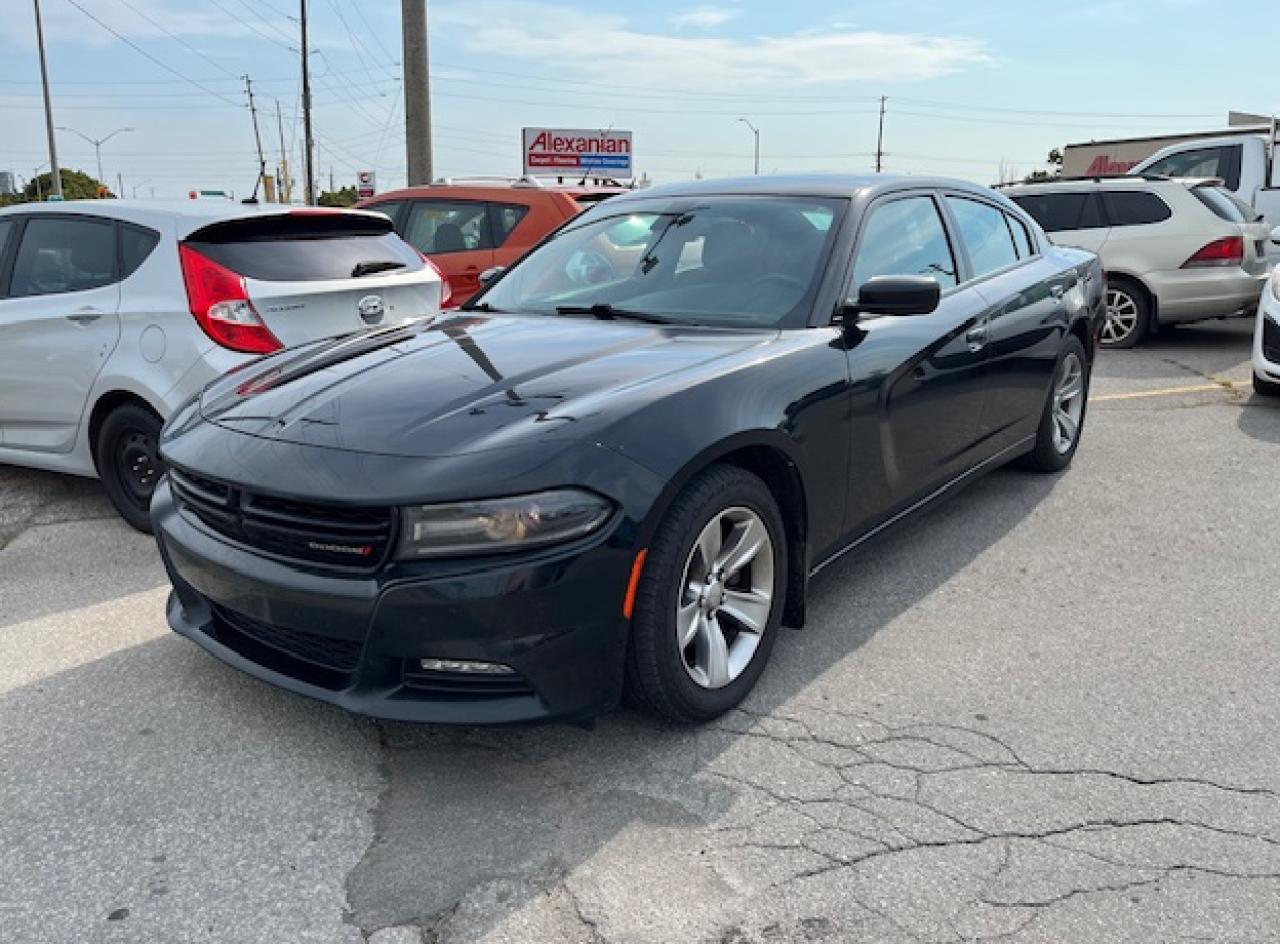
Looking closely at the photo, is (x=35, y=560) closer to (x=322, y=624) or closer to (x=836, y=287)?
(x=322, y=624)

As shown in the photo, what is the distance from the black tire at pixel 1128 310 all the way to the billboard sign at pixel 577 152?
73.6 ft

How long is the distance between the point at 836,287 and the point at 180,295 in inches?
114

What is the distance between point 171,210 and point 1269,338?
22.1 ft

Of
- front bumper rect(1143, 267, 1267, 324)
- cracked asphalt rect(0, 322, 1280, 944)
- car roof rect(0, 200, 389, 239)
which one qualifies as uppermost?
car roof rect(0, 200, 389, 239)

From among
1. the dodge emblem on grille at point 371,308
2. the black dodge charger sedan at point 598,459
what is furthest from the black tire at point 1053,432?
the dodge emblem on grille at point 371,308

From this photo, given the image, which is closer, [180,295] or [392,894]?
[392,894]

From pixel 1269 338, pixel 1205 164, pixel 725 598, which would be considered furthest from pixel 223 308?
pixel 1205 164

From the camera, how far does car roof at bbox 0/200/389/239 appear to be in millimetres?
4738

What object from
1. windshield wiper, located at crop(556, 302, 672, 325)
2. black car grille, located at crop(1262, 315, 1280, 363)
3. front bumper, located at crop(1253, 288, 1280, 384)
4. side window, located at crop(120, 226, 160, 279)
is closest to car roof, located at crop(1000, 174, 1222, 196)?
front bumper, located at crop(1253, 288, 1280, 384)

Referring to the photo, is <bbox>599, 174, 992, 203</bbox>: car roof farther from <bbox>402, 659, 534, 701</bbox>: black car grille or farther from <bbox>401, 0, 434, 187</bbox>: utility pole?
<bbox>401, 0, 434, 187</bbox>: utility pole

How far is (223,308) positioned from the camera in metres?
4.54

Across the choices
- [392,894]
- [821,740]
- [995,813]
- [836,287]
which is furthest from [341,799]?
[836,287]

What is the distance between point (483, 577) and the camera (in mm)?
2463

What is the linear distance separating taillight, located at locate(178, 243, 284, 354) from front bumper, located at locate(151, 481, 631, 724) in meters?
2.07
